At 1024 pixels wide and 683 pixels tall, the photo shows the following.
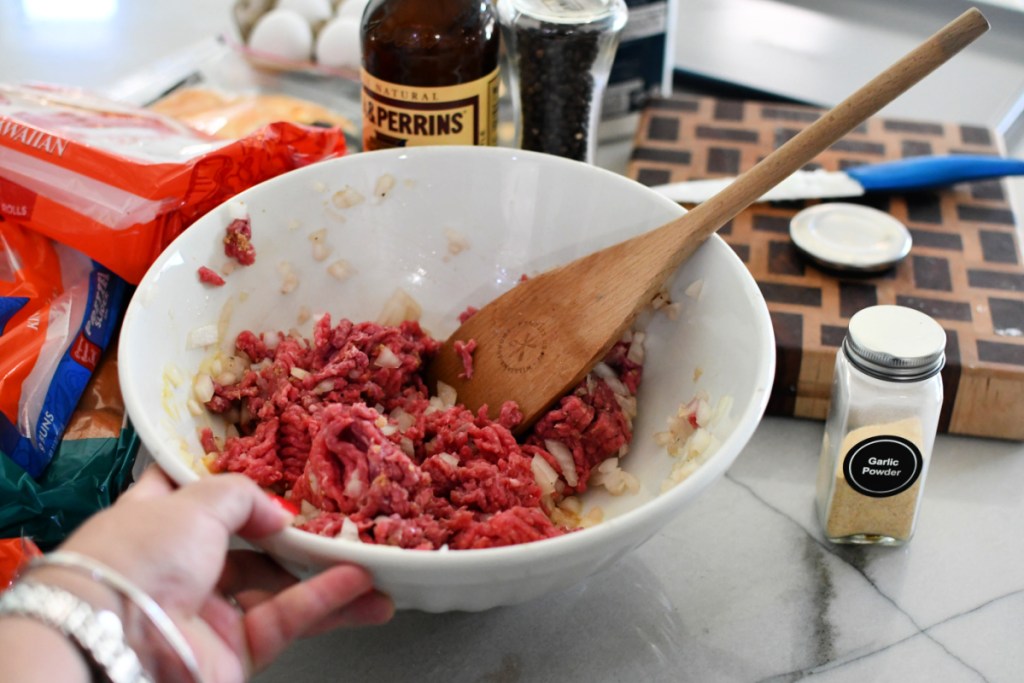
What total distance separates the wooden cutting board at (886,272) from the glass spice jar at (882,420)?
0.20m

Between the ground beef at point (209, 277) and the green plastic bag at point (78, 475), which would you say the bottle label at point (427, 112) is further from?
the green plastic bag at point (78, 475)

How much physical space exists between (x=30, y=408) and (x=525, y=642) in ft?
1.97

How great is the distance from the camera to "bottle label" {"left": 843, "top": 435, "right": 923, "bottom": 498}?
3.41ft

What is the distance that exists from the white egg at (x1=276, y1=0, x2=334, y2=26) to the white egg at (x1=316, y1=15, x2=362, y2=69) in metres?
0.05

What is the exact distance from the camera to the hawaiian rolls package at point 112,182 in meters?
1.17

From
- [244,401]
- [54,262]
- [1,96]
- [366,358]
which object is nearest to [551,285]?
[366,358]

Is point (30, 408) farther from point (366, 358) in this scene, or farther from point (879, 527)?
point (879, 527)

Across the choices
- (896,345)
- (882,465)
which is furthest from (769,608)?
(896,345)

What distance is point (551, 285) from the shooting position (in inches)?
44.8

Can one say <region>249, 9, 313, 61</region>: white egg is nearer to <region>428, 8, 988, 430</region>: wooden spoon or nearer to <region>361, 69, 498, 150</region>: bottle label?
<region>361, 69, 498, 150</region>: bottle label

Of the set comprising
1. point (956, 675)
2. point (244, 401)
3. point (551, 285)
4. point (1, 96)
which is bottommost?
point (956, 675)

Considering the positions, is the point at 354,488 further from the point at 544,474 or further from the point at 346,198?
the point at 346,198

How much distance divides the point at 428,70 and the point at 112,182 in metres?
0.42

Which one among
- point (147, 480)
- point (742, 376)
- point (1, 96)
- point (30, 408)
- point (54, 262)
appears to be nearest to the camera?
point (147, 480)
